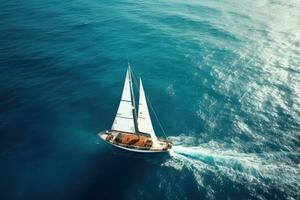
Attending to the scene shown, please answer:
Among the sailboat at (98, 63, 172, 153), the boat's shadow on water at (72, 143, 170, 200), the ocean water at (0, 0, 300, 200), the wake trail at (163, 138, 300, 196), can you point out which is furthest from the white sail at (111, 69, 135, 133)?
the wake trail at (163, 138, 300, 196)

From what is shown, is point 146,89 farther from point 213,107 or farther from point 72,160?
point 72,160

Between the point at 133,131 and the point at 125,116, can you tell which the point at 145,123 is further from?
the point at 125,116

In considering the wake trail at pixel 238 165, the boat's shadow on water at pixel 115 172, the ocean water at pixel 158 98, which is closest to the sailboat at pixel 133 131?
the boat's shadow on water at pixel 115 172

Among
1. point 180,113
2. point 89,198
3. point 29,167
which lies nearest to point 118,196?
point 89,198

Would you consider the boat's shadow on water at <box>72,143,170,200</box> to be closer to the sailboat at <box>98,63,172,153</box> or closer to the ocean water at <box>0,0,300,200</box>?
the ocean water at <box>0,0,300,200</box>

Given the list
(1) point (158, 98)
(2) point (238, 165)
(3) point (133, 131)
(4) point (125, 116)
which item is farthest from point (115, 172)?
(1) point (158, 98)

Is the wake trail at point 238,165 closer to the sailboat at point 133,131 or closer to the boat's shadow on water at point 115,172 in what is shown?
the sailboat at point 133,131

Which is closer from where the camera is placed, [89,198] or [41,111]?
[89,198]
